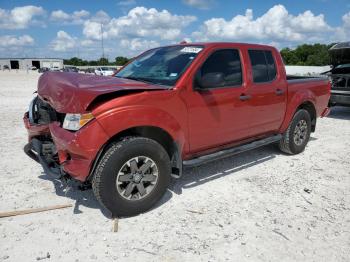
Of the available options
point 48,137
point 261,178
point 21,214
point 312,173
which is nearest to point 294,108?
point 312,173

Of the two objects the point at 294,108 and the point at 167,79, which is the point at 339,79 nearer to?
the point at 294,108

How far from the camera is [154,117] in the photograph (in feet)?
11.5

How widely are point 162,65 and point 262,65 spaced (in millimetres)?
1659

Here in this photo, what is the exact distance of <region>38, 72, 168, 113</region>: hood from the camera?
3.15 meters

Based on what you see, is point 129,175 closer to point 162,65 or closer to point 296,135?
point 162,65

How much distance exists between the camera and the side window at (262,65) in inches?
190

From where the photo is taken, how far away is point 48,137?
4.04m

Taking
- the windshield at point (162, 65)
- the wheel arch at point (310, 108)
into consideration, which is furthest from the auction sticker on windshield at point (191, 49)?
the wheel arch at point (310, 108)

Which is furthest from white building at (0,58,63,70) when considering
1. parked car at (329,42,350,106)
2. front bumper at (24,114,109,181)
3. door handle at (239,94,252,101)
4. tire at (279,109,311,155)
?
front bumper at (24,114,109,181)

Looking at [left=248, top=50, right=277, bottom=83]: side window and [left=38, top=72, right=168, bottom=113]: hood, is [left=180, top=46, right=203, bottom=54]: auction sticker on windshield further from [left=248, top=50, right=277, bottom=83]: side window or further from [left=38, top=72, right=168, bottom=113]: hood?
[left=248, top=50, right=277, bottom=83]: side window

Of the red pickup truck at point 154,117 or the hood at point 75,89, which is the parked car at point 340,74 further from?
the hood at point 75,89

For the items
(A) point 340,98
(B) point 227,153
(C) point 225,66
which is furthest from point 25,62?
(B) point 227,153

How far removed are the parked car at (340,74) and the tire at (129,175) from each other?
718 cm

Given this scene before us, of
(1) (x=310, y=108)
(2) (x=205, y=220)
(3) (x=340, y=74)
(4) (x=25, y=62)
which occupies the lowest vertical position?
(2) (x=205, y=220)
